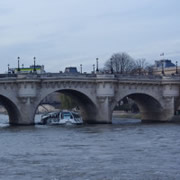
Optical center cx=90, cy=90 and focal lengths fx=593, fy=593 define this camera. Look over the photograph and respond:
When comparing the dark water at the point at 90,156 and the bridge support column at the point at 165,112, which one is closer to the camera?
the dark water at the point at 90,156

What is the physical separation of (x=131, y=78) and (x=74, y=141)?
27.7m

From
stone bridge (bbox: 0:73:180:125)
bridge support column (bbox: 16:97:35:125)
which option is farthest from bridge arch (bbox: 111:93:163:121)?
bridge support column (bbox: 16:97:35:125)

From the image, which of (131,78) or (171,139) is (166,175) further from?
(131,78)

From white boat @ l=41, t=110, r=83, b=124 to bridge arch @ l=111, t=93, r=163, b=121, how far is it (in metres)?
7.81

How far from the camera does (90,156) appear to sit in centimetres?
3856

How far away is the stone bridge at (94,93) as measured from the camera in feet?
221

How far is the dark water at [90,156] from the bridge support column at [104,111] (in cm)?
1695

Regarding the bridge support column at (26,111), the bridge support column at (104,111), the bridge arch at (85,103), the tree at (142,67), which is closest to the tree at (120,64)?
the tree at (142,67)

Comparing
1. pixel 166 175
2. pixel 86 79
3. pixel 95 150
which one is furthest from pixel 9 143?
pixel 86 79

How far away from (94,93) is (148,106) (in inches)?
481

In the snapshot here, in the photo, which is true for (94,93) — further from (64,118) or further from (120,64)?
(120,64)

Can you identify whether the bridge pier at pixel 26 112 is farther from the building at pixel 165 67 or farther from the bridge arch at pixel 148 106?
the building at pixel 165 67

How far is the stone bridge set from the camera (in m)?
67.4

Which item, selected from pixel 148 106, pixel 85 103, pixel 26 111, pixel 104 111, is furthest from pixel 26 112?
pixel 148 106
